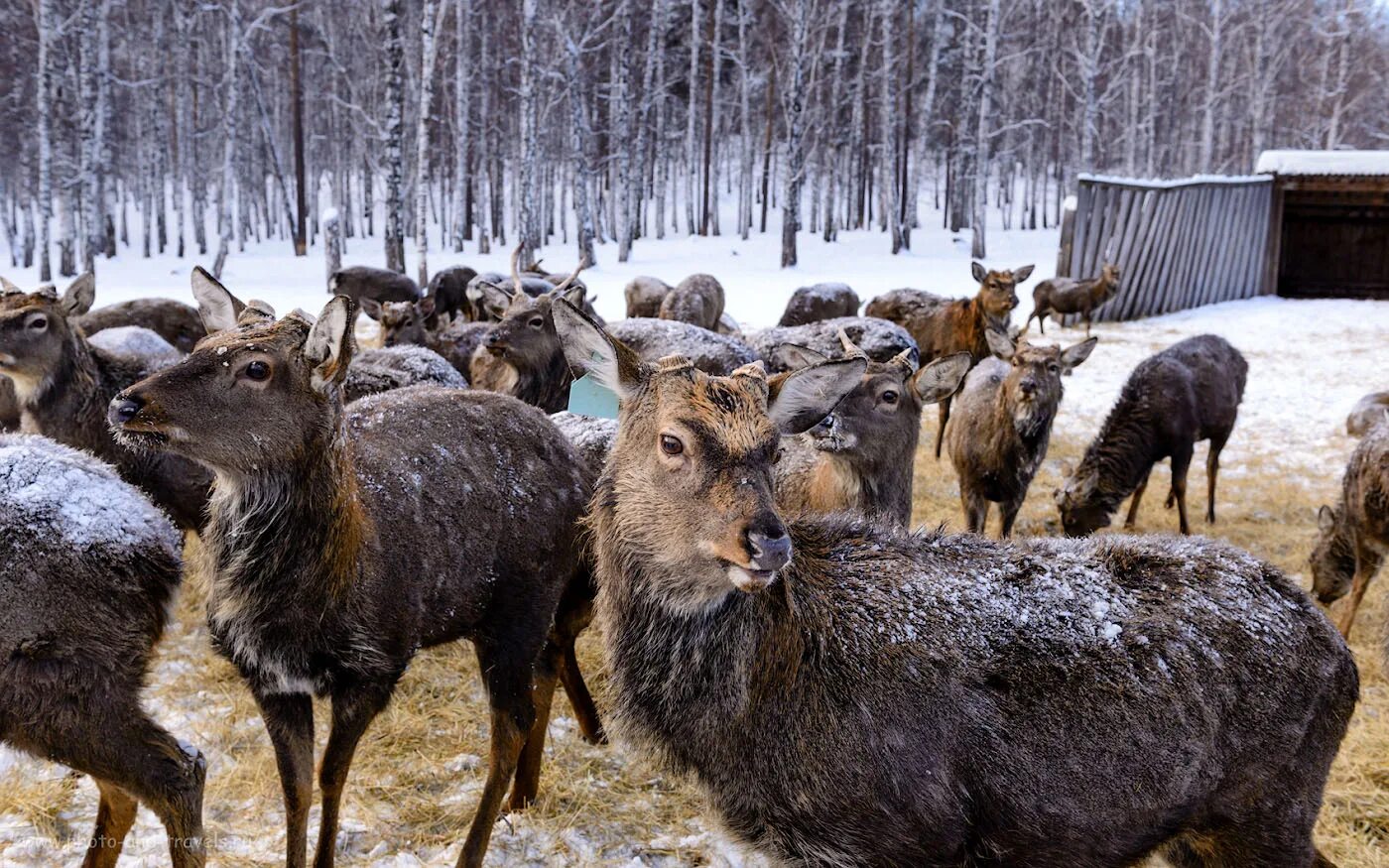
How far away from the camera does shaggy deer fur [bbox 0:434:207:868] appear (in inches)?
131

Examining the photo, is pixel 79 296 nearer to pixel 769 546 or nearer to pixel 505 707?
pixel 505 707

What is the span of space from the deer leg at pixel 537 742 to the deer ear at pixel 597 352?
1.91m

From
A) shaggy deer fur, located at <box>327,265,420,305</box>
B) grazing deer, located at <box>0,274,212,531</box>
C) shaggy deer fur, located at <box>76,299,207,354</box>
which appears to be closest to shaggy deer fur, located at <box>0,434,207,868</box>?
grazing deer, located at <box>0,274,212,531</box>

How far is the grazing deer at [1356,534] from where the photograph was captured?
659 centimetres

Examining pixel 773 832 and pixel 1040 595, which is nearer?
pixel 773 832

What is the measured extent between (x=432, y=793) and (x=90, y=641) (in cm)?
185

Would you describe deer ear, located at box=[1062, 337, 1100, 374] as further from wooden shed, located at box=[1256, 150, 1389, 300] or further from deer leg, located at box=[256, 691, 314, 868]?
wooden shed, located at box=[1256, 150, 1389, 300]

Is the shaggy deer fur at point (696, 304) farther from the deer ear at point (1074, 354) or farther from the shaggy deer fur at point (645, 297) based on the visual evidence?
the deer ear at point (1074, 354)

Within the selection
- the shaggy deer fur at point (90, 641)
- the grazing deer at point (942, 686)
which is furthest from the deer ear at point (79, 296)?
the grazing deer at point (942, 686)

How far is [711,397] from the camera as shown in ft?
9.89

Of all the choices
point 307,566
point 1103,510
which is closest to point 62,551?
point 307,566

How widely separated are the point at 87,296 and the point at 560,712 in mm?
4523

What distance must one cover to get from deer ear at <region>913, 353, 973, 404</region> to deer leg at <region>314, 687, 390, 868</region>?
3594mm

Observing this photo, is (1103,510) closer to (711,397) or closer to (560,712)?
(560,712)
